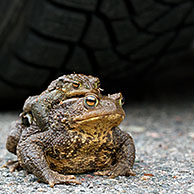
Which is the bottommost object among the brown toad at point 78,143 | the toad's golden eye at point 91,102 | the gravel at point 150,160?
the gravel at point 150,160

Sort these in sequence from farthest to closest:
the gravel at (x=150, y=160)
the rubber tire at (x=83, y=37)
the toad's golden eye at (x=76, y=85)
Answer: the rubber tire at (x=83, y=37)
the toad's golden eye at (x=76, y=85)
the gravel at (x=150, y=160)

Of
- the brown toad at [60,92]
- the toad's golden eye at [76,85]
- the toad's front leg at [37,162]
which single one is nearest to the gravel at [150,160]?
the toad's front leg at [37,162]

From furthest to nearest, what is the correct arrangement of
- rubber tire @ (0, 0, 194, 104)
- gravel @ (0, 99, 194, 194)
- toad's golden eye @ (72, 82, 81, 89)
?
rubber tire @ (0, 0, 194, 104)
toad's golden eye @ (72, 82, 81, 89)
gravel @ (0, 99, 194, 194)

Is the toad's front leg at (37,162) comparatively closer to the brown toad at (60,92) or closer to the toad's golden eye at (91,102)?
the brown toad at (60,92)

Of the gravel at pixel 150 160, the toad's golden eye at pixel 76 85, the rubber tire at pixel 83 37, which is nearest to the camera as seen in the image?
the gravel at pixel 150 160

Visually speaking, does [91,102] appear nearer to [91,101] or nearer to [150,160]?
[91,101]

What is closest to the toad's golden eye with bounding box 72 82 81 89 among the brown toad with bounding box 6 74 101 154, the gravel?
the brown toad with bounding box 6 74 101 154

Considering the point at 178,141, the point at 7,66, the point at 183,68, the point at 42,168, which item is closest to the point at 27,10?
the point at 7,66

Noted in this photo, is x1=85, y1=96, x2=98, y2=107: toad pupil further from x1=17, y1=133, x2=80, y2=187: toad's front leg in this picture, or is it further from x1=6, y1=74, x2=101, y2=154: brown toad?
x1=17, y1=133, x2=80, y2=187: toad's front leg
